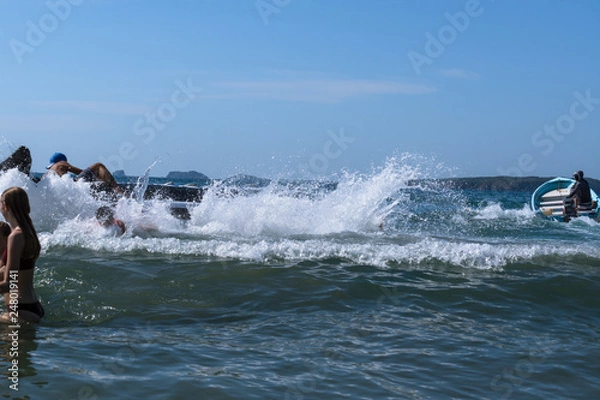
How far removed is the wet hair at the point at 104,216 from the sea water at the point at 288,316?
0.27 m

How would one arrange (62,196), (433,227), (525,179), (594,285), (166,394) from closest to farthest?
(166,394), (594,285), (62,196), (433,227), (525,179)

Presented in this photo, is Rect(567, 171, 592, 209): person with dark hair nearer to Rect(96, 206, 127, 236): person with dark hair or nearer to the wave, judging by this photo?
the wave

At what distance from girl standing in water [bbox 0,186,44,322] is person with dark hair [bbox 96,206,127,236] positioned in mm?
6175

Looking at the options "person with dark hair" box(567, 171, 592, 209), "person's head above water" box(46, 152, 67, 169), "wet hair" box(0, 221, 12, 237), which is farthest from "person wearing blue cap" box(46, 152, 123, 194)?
"person with dark hair" box(567, 171, 592, 209)

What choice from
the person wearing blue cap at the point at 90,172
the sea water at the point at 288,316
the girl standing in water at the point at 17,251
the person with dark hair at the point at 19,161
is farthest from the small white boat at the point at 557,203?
the girl standing in water at the point at 17,251

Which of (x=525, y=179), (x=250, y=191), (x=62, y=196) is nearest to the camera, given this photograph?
(x=62, y=196)

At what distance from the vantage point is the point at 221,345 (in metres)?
5.73

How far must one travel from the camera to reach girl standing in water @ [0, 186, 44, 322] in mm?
5395

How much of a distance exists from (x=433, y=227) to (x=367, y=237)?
4824 mm

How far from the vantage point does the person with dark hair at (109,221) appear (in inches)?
471

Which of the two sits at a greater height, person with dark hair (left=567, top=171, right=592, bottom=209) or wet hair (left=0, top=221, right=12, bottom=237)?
person with dark hair (left=567, top=171, right=592, bottom=209)

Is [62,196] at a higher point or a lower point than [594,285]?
higher

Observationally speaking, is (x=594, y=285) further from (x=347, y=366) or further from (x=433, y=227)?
(x=433, y=227)

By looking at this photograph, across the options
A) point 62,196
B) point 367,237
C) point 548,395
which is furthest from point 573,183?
point 548,395
